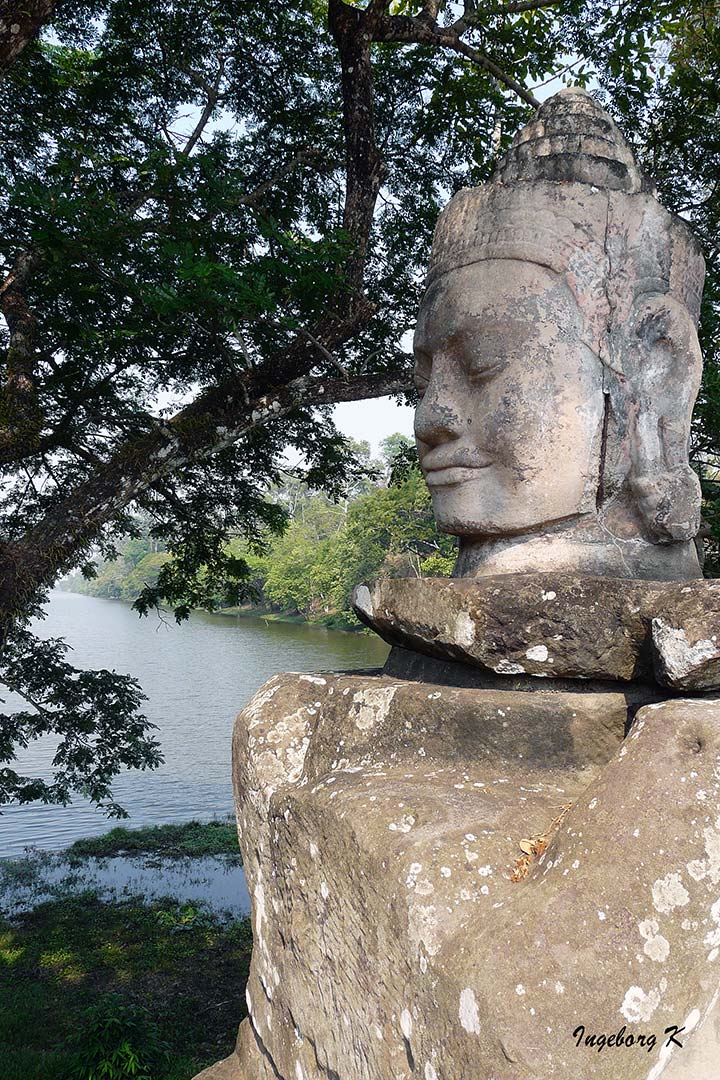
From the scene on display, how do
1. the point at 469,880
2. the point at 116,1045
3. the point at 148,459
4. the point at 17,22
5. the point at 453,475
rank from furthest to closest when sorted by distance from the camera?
the point at 148,459, the point at 116,1045, the point at 17,22, the point at 453,475, the point at 469,880

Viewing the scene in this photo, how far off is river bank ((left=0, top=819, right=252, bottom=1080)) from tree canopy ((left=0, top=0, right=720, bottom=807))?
60.6 inches

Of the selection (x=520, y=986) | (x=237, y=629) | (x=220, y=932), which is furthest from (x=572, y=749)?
(x=237, y=629)

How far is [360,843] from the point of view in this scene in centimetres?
186

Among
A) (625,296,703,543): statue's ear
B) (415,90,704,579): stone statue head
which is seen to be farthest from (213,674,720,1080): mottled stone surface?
(625,296,703,543): statue's ear

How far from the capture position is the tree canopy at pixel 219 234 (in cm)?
493

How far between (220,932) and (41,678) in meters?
3.04

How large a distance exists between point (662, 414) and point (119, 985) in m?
6.59

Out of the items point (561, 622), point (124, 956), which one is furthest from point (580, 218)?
point (124, 956)

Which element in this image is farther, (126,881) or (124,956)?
(126,881)

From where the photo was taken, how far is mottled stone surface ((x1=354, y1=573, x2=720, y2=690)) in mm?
1854

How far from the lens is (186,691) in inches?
854
